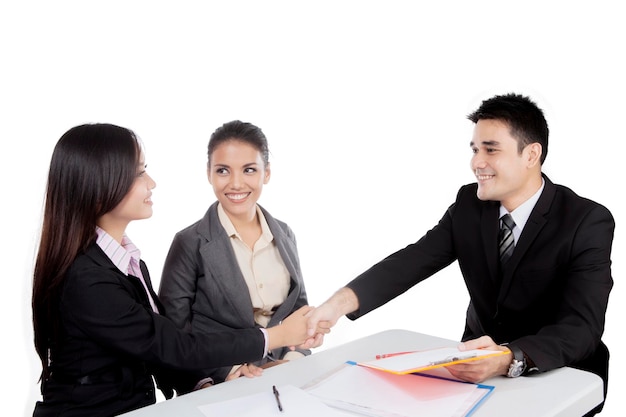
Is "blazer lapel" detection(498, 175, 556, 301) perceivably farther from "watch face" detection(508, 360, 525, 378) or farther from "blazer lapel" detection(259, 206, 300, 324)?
"blazer lapel" detection(259, 206, 300, 324)

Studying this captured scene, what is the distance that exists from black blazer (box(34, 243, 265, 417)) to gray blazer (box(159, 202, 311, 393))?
567mm

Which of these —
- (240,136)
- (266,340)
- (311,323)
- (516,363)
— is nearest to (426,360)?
(516,363)

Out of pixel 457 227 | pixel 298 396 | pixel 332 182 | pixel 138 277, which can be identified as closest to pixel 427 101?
pixel 332 182

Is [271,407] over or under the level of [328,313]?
under

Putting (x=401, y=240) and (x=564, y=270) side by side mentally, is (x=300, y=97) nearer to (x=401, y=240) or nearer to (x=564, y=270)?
(x=401, y=240)

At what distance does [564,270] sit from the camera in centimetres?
231

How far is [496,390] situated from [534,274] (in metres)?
0.70

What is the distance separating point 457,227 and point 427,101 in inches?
67.3

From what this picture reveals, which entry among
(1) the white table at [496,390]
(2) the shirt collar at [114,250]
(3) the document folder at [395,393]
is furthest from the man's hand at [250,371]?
(2) the shirt collar at [114,250]

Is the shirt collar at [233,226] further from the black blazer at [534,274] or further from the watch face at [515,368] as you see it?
the watch face at [515,368]

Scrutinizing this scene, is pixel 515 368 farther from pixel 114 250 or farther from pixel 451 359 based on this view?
pixel 114 250

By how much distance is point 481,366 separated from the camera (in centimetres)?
176

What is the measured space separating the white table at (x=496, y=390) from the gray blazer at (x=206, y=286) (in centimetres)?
60

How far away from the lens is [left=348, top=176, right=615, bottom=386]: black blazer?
6.90 feet
